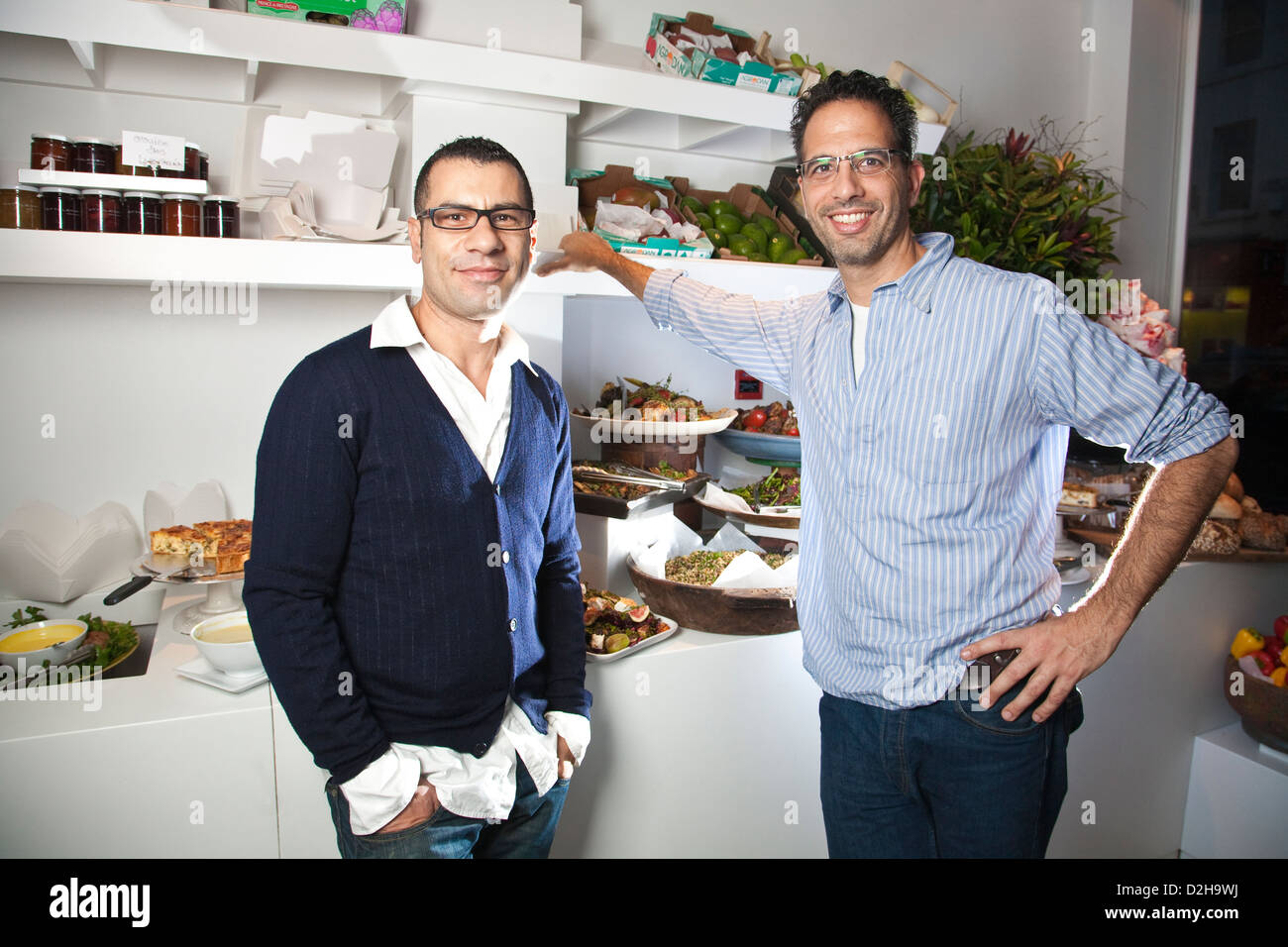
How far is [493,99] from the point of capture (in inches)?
93.4

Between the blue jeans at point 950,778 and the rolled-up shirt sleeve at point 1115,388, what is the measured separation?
1.49 ft

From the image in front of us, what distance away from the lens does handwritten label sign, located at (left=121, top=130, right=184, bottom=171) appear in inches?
78.2

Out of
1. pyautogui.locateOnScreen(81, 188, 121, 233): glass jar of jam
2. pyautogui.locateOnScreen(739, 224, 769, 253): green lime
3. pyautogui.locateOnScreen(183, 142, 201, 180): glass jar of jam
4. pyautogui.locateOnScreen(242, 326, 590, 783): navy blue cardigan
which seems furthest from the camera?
pyautogui.locateOnScreen(739, 224, 769, 253): green lime

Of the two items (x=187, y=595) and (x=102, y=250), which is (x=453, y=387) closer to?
(x=102, y=250)

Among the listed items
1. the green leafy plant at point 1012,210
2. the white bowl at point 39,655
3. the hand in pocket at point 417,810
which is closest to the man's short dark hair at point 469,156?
the hand in pocket at point 417,810

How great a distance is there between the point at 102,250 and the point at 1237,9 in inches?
173

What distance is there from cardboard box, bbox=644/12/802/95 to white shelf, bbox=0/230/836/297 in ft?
2.23

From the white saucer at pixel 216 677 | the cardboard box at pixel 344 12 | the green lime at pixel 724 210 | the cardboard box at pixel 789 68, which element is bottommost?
the white saucer at pixel 216 677

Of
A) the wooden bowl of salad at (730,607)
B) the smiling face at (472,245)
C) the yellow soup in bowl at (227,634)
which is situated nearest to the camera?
the smiling face at (472,245)

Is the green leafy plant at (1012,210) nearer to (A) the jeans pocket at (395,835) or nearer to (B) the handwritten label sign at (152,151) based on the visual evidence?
(B) the handwritten label sign at (152,151)

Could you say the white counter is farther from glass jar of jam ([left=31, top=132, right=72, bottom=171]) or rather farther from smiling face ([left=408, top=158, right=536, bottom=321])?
glass jar of jam ([left=31, top=132, right=72, bottom=171])

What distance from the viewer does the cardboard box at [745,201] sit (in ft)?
9.14

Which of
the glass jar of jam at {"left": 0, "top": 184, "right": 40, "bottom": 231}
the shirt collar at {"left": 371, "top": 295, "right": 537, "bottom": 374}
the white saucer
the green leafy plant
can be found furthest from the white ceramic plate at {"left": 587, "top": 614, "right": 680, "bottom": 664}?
the green leafy plant
